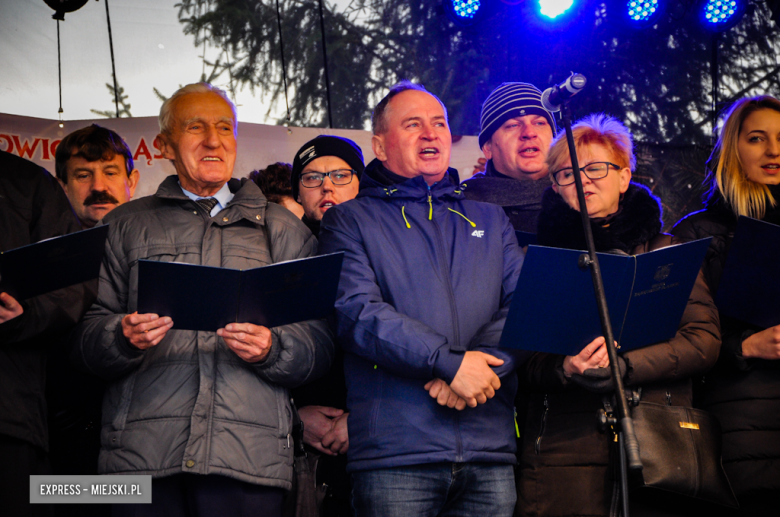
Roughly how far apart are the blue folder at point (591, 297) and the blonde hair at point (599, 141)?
2.20 ft

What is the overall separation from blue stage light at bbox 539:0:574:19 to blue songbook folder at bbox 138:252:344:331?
409 cm

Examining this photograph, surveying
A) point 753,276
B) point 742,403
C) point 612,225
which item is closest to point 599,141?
point 612,225

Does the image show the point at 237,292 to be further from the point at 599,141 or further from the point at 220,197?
the point at 599,141

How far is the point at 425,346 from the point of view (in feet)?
6.97

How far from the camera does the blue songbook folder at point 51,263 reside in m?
1.99

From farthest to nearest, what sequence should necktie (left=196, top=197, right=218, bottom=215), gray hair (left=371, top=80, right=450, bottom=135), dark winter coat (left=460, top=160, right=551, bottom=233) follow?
dark winter coat (left=460, top=160, right=551, bottom=233), gray hair (left=371, top=80, right=450, bottom=135), necktie (left=196, top=197, right=218, bottom=215)

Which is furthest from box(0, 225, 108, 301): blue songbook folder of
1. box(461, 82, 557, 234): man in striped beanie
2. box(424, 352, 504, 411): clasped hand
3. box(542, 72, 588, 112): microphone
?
box(461, 82, 557, 234): man in striped beanie

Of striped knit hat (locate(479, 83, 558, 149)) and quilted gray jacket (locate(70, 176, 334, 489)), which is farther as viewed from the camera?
striped knit hat (locate(479, 83, 558, 149))

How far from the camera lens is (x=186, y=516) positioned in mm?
2182

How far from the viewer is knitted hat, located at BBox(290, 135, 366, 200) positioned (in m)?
3.61

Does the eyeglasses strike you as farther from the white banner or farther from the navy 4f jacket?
the white banner

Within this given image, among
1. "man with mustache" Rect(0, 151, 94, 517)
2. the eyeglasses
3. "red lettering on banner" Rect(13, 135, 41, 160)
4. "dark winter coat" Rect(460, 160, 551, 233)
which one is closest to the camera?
"man with mustache" Rect(0, 151, 94, 517)

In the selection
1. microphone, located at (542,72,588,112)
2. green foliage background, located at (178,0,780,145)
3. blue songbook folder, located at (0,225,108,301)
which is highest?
green foliage background, located at (178,0,780,145)

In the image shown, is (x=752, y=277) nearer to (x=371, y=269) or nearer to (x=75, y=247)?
(x=371, y=269)
